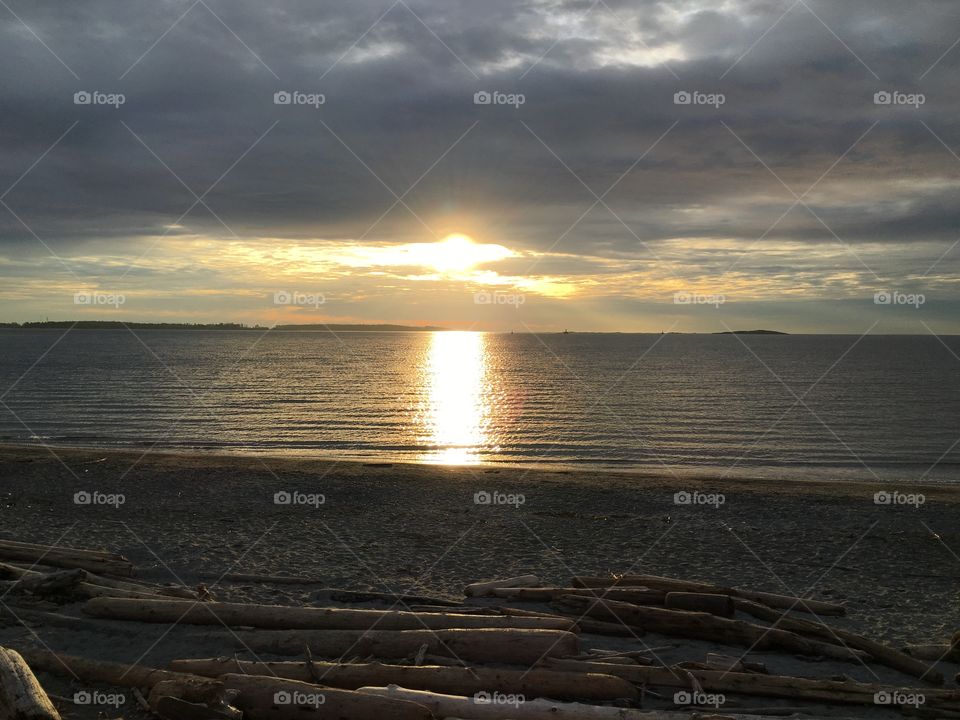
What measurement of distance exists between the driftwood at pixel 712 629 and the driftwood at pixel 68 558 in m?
7.61

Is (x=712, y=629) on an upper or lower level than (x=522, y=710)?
upper

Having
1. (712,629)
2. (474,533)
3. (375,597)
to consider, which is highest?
(474,533)

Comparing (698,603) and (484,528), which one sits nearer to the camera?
(698,603)

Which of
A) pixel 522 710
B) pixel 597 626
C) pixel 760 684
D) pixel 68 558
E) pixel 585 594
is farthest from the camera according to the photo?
pixel 68 558

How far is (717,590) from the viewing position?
37.3 feet

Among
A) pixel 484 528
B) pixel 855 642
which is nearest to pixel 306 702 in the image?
pixel 855 642

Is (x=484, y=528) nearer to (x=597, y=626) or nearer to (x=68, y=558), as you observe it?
(x=597, y=626)

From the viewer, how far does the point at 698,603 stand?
35.2 feet

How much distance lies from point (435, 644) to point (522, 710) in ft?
6.58

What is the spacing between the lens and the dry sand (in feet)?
40.2

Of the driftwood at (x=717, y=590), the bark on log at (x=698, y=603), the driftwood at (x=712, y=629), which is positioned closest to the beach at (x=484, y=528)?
the driftwood at (x=717, y=590)

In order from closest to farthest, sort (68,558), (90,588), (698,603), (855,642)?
(855,642), (698,603), (90,588), (68,558)

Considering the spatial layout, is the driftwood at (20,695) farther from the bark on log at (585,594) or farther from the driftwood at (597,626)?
the bark on log at (585,594)

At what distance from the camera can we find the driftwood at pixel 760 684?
26.9 ft
